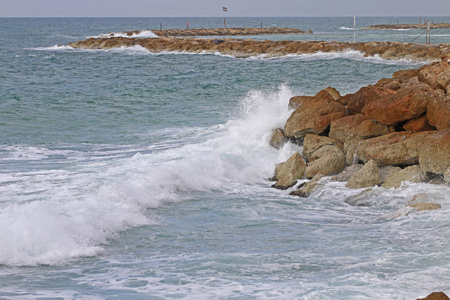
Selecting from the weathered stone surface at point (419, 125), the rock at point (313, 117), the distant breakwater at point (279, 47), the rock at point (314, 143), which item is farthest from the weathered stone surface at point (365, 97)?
the distant breakwater at point (279, 47)

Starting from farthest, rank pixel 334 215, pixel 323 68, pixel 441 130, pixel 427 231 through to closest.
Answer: pixel 323 68
pixel 441 130
pixel 334 215
pixel 427 231

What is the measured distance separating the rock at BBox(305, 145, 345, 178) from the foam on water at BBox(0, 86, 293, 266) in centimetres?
103

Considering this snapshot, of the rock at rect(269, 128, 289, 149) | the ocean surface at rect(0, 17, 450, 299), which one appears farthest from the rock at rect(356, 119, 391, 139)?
the rock at rect(269, 128, 289, 149)

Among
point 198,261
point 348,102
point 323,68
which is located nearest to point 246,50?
point 323,68

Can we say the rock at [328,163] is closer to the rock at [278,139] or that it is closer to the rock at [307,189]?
the rock at [307,189]

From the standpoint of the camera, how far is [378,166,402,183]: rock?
31.8ft

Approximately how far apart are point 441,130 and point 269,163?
3.41 metres

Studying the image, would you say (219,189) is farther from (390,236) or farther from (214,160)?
(390,236)

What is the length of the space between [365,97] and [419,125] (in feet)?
4.58

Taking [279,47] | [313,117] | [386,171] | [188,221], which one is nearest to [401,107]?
[386,171]

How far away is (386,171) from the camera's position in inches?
387

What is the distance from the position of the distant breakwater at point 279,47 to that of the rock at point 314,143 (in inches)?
839

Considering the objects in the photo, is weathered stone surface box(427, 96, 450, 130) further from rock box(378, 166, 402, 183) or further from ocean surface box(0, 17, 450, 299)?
ocean surface box(0, 17, 450, 299)

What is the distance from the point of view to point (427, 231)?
23.8 ft
